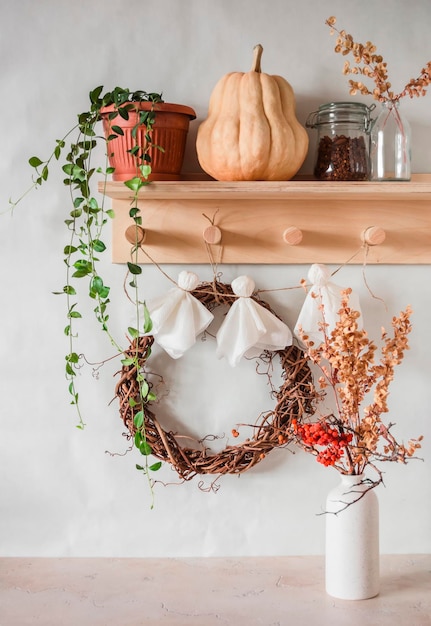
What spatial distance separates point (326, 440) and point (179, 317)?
1.26ft

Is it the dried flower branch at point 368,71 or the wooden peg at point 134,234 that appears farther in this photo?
the wooden peg at point 134,234

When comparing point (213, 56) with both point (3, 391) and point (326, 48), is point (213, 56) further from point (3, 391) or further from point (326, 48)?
point (3, 391)

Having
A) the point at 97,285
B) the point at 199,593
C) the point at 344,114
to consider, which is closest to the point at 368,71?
the point at 344,114

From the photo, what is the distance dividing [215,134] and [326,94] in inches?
11.8

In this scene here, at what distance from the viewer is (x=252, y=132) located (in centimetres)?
131

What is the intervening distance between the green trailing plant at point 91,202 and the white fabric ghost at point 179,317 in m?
0.04

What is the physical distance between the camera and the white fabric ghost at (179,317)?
141 cm

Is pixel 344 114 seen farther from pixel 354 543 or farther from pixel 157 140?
pixel 354 543

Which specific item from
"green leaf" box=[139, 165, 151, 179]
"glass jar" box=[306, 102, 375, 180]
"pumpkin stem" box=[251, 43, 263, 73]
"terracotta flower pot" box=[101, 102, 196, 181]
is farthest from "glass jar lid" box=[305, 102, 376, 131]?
"green leaf" box=[139, 165, 151, 179]

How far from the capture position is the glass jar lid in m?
Answer: 1.39

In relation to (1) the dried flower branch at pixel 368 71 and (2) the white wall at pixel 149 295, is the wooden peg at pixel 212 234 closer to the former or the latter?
(2) the white wall at pixel 149 295

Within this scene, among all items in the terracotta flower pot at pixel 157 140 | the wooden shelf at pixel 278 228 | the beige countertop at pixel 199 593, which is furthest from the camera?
the wooden shelf at pixel 278 228

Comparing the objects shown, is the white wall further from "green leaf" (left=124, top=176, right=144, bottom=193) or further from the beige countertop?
"green leaf" (left=124, top=176, right=144, bottom=193)

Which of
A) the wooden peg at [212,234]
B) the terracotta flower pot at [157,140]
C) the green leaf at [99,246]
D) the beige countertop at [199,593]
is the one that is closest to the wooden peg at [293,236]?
the wooden peg at [212,234]
